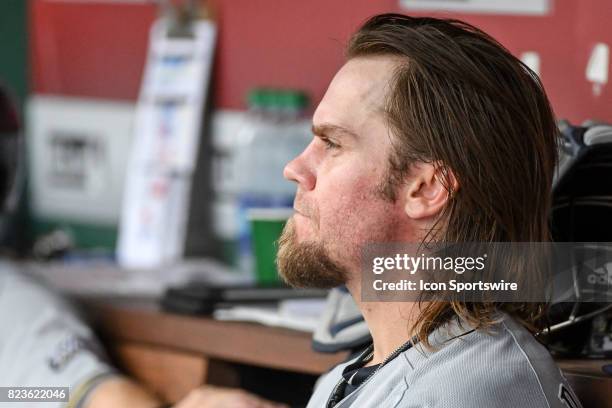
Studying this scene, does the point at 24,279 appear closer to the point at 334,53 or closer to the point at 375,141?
the point at 334,53

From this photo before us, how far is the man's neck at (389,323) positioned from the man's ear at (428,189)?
9 centimetres

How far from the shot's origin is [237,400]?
1641mm

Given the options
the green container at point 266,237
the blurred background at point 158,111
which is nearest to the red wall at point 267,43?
the blurred background at point 158,111

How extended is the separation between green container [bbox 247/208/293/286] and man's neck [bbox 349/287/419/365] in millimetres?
758

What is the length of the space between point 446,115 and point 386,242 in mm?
148

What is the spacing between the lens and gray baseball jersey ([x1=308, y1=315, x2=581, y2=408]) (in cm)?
109

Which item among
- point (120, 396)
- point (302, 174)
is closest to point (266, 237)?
point (120, 396)

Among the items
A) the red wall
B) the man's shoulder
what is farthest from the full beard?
the red wall

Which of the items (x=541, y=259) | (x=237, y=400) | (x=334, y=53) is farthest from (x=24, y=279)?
(x=541, y=259)

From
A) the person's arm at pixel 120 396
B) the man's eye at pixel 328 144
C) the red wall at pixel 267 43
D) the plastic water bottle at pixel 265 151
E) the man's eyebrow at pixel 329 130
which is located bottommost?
the person's arm at pixel 120 396

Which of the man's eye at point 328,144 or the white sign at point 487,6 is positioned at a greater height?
the man's eye at point 328,144

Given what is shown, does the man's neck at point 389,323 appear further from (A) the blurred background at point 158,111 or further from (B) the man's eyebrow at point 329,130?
(A) the blurred background at point 158,111

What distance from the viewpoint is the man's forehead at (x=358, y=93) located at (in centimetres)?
124

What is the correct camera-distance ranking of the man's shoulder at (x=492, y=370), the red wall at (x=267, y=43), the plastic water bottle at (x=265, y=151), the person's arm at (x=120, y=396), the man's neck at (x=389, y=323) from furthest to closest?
the plastic water bottle at (x=265, y=151) → the person's arm at (x=120, y=396) → the red wall at (x=267, y=43) → the man's neck at (x=389, y=323) → the man's shoulder at (x=492, y=370)
